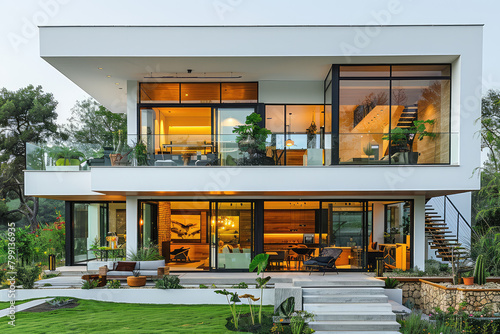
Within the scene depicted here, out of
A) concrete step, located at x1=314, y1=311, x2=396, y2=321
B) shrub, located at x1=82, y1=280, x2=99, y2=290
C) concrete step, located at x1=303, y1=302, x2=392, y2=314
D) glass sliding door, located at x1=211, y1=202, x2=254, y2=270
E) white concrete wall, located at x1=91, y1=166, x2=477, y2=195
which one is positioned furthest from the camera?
glass sliding door, located at x1=211, y1=202, x2=254, y2=270

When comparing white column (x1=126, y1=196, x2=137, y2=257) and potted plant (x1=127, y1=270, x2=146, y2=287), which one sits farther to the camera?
white column (x1=126, y1=196, x2=137, y2=257)

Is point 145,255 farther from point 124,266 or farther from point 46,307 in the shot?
point 46,307

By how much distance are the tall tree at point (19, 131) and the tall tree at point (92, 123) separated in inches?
95.9

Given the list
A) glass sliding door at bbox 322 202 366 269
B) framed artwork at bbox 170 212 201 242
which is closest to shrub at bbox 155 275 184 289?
framed artwork at bbox 170 212 201 242

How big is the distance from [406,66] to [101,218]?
1318cm

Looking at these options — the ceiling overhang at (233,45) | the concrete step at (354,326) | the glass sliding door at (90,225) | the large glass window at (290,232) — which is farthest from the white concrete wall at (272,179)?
the glass sliding door at (90,225)

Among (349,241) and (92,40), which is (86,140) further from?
(349,241)

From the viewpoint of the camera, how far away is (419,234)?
13.9 m

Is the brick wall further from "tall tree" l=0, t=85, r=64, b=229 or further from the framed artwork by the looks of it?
"tall tree" l=0, t=85, r=64, b=229

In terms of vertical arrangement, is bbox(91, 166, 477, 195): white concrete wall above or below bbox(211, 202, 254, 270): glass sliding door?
above

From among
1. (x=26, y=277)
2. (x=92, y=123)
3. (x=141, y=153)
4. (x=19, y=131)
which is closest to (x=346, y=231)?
(x=141, y=153)

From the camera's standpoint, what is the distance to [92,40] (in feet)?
40.7

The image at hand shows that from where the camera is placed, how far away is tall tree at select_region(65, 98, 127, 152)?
29812 millimetres

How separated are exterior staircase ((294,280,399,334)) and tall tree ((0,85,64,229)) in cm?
2279
